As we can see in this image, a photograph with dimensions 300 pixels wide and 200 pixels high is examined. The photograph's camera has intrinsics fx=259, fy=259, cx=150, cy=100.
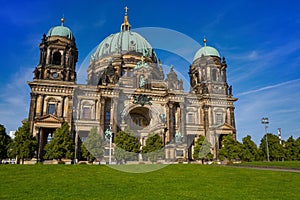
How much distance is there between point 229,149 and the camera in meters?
48.8

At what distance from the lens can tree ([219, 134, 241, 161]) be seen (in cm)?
4788

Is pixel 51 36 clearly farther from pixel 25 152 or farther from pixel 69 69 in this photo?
pixel 25 152

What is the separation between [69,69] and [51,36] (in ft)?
26.5

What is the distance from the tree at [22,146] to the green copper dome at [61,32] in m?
22.0

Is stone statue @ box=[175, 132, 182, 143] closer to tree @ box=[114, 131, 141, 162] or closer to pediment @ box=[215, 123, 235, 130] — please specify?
pediment @ box=[215, 123, 235, 130]

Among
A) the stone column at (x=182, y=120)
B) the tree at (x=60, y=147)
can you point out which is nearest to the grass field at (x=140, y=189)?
the tree at (x=60, y=147)

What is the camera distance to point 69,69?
50875 millimetres

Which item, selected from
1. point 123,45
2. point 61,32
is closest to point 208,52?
point 123,45

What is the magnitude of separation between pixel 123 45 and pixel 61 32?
16645mm

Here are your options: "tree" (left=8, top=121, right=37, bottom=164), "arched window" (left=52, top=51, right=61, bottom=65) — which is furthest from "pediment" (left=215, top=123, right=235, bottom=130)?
"arched window" (left=52, top=51, right=61, bottom=65)

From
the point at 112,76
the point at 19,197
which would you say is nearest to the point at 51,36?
the point at 112,76

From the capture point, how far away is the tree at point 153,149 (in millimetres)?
42875

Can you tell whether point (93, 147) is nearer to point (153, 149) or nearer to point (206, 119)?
point (153, 149)

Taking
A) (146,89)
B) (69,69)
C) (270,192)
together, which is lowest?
(270,192)
